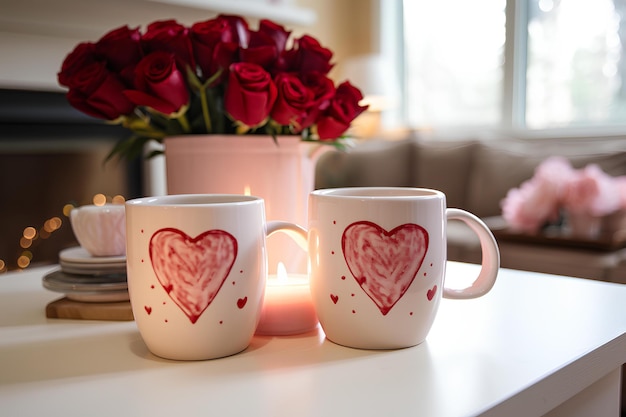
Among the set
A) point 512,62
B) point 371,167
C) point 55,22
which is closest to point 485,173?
point 371,167

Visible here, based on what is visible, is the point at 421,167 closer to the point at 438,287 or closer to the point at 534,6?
the point at 534,6

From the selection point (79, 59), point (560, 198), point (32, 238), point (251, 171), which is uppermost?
point (79, 59)

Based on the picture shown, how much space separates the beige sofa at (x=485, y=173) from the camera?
1676mm

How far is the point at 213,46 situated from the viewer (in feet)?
2.15

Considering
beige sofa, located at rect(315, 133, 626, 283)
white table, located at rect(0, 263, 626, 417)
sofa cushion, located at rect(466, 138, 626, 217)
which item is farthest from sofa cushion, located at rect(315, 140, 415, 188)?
white table, located at rect(0, 263, 626, 417)

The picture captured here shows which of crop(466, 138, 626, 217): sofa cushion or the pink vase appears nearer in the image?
the pink vase

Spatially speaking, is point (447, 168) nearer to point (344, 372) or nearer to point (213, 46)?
point (213, 46)

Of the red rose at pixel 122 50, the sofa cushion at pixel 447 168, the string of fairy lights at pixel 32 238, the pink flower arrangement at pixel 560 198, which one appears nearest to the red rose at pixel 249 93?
the red rose at pixel 122 50

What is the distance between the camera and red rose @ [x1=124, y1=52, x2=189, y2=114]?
609 millimetres

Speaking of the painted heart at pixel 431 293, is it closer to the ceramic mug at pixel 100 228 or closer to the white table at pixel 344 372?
the white table at pixel 344 372

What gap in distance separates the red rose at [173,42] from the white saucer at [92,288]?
0.81ft

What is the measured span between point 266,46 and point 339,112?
0.11 m

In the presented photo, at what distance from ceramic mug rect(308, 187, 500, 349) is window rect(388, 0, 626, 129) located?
105 inches

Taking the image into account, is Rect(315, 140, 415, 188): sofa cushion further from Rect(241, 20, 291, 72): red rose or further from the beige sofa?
Rect(241, 20, 291, 72): red rose
